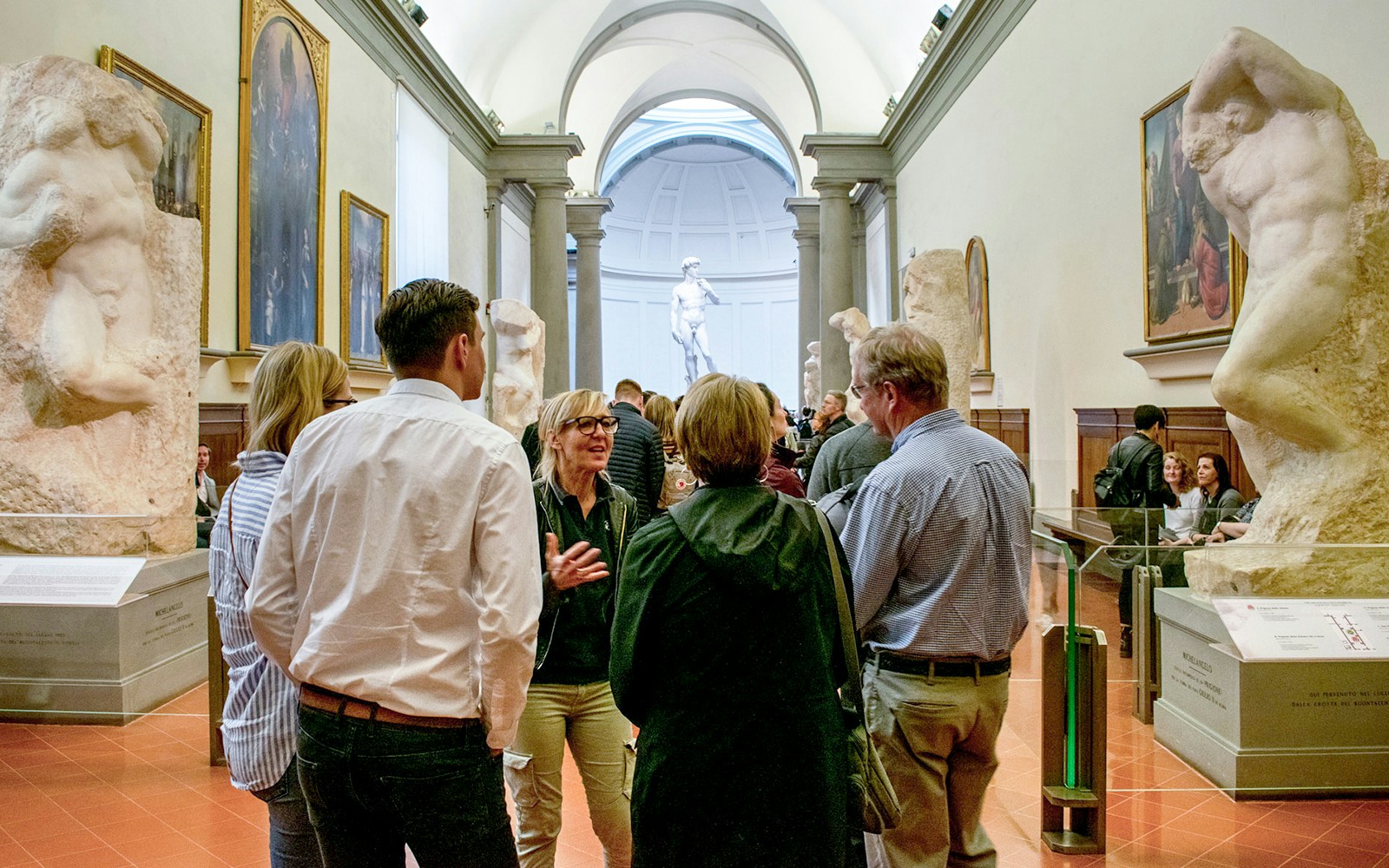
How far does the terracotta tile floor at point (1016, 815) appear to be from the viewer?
10.9 ft

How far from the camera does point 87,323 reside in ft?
17.2

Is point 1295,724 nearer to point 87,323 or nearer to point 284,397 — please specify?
point 284,397

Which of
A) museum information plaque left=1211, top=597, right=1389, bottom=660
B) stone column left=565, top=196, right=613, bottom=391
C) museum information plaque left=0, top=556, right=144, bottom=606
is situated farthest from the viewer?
stone column left=565, top=196, right=613, bottom=391

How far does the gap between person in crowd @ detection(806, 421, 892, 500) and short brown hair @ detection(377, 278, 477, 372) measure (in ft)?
7.55

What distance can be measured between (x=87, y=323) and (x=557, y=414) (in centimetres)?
357

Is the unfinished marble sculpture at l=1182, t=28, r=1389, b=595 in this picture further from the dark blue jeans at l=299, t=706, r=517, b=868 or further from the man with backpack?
the dark blue jeans at l=299, t=706, r=517, b=868

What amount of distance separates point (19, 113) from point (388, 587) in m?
4.78

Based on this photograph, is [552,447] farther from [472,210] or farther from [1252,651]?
[472,210]

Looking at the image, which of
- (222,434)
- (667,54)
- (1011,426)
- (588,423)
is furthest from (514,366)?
(667,54)

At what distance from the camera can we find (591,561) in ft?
8.08

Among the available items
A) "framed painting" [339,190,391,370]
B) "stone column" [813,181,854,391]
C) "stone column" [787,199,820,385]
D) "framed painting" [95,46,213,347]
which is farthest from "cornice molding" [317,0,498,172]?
"stone column" [787,199,820,385]

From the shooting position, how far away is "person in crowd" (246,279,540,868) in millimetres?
1797

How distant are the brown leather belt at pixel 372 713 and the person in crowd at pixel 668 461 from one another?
334 centimetres

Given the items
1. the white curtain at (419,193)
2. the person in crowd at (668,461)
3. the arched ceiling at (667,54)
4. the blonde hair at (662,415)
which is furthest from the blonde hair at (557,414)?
the arched ceiling at (667,54)
